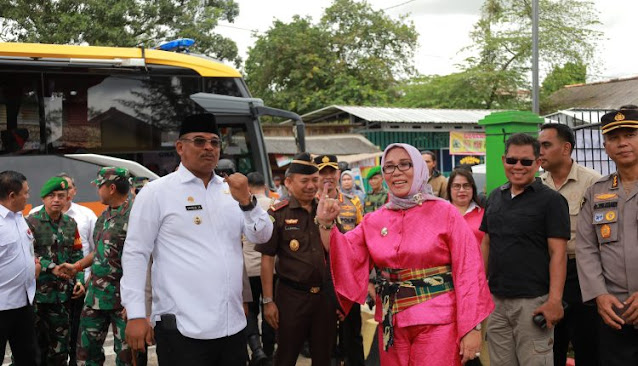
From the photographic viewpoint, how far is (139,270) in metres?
3.46

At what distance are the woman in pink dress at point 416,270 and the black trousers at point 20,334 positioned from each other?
9.10ft

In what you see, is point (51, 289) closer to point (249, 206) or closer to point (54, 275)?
point (54, 275)

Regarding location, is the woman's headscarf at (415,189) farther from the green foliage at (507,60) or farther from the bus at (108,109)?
the green foliage at (507,60)

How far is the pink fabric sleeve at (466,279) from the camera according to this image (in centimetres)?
349

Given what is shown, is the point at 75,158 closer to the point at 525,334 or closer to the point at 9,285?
the point at 9,285

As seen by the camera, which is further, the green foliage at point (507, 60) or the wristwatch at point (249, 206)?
the green foliage at point (507, 60)

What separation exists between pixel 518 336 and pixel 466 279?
3.03 feet

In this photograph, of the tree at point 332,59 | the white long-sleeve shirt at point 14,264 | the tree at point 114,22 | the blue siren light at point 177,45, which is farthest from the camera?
the tree at point 332,59

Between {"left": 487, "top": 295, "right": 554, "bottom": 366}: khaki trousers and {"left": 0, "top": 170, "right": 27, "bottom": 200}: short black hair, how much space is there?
148 inches

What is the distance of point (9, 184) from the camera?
16.9ft

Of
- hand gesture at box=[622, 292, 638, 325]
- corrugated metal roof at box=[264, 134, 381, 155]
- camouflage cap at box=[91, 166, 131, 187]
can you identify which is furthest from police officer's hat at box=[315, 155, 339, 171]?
corrugated metal roof at box=[264, 134, 381, 155]

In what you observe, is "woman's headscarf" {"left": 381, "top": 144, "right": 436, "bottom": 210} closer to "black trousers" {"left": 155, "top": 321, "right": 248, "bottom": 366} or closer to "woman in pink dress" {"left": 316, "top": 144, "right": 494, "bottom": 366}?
"woman in pink dress" {"left": 316, "top": 144, "right": 494, "bottom": 366}

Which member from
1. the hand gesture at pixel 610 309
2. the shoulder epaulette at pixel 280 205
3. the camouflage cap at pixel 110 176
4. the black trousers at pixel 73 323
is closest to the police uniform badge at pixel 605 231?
the hand gesture at pixel 610 309

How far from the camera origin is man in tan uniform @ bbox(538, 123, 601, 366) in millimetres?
4426
